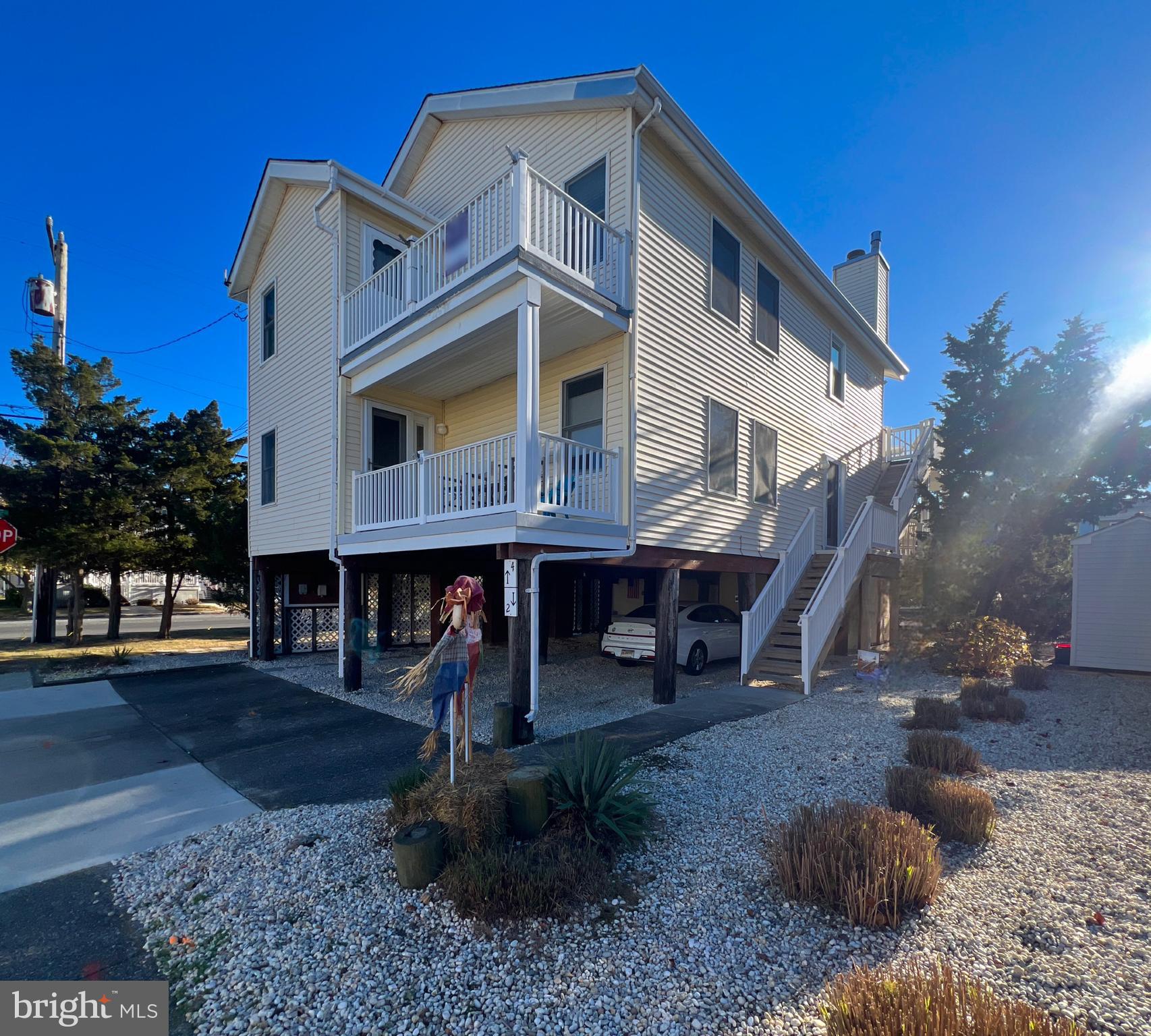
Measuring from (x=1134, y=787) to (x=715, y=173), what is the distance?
9.42 m

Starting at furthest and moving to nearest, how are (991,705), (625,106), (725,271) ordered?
(725,271)
(625,106)
(991,705)

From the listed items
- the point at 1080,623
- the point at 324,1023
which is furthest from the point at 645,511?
the point at 1080,623

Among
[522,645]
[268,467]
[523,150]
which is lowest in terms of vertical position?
[522,645]

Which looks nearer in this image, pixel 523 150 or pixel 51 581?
pixel 523 150

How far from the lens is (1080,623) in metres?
11.3

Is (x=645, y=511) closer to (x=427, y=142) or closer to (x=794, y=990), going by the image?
(x=794, y=990)

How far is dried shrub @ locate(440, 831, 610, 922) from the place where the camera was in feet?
11.0

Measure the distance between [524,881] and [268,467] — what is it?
1196 cm

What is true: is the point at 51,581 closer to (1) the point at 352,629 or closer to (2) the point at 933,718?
(1) the point at 352,629

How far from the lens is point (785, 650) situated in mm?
10422

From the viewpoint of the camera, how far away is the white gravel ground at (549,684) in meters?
8.20

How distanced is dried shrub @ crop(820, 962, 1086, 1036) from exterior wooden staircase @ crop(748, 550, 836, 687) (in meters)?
7.49

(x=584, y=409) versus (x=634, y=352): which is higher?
(x=634, y=352)

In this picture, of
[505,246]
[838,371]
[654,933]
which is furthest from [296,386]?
[838,371]
